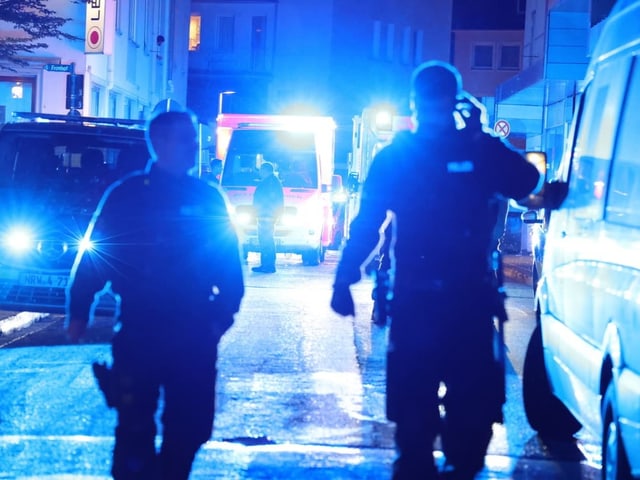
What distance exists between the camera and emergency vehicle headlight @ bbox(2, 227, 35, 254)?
11.3 m

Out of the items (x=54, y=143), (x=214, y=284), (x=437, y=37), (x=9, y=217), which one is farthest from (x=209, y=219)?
(x=437, y=37)

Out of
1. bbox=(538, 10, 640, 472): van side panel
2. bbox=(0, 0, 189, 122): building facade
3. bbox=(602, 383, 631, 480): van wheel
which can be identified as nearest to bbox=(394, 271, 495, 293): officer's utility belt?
bbox=(538, 10, 640, 472): van side panel

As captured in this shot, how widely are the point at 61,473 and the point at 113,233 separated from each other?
1943mm

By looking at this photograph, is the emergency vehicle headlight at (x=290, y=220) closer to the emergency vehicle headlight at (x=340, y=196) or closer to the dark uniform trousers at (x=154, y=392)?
the emergency vehicle headlight at (x=340, y=196)

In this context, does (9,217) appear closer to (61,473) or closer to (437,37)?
(61,473)

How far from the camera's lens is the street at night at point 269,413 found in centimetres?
683

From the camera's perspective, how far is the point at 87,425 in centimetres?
775

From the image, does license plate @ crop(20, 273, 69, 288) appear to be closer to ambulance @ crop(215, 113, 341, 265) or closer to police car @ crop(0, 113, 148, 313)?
police car @ crop(0, 113, 148, 313)

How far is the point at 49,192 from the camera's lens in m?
12.1

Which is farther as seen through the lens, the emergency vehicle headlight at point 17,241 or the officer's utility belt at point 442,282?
the emergency vehicle headlight at point 17,241

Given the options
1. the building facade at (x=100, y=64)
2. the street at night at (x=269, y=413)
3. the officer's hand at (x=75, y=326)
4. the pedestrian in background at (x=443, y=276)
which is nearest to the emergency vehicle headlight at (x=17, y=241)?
the street at night at (x=269, y=413)

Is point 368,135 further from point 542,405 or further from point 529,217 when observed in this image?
point 542,405

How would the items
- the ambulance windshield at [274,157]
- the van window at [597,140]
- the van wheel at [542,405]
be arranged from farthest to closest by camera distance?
1. the ambulance windshield at [274,157]
2. the van wheel at [542,405]
3. the van window at [597,140]

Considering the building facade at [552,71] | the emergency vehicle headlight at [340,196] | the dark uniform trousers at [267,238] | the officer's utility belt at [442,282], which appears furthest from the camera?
the building facade at [552,71]
